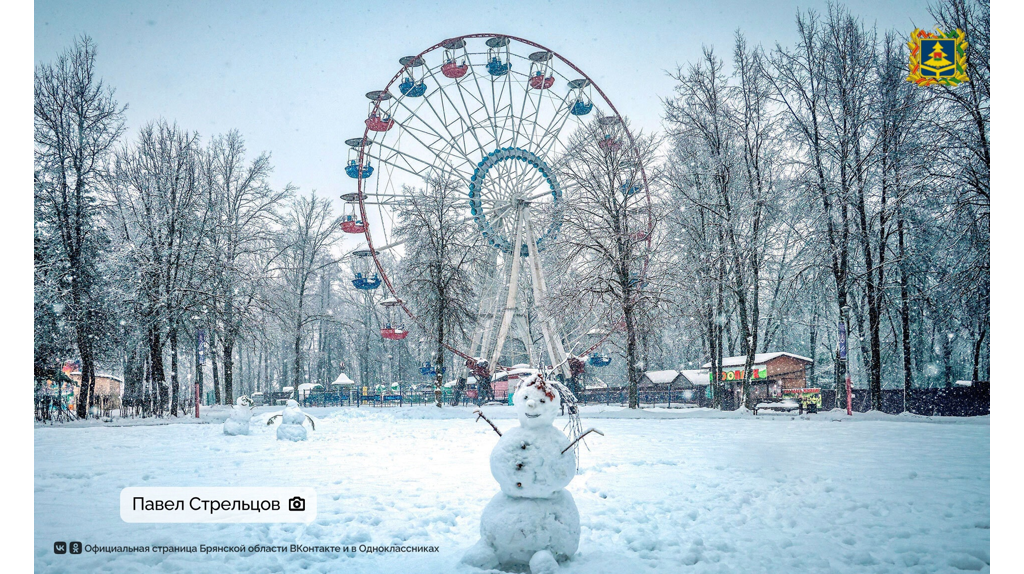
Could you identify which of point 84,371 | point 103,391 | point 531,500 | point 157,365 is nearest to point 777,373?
point 531,500

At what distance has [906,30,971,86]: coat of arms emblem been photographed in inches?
140

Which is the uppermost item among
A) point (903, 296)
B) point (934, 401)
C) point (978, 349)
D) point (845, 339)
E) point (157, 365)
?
point (903, 296)

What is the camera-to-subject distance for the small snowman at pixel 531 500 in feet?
8.65

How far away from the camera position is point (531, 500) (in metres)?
2.72

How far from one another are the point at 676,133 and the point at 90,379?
1056 centimetres

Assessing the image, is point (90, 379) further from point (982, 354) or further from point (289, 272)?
point (289, 272)

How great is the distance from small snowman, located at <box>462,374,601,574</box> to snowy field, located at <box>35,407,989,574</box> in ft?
0.50

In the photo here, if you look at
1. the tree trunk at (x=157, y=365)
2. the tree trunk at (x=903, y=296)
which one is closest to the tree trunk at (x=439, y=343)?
the tree trunk at (x=157, y=365)

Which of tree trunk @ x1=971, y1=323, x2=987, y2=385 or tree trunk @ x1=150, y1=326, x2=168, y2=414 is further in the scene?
tree trunk @ x1=150, y1=326, x2=168, y2=414

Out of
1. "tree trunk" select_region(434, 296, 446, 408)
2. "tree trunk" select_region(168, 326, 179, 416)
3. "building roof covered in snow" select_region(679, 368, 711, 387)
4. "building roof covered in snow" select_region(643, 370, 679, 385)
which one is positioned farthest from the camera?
"building roof covered in snow" select_region(643, 370, 679, 385)

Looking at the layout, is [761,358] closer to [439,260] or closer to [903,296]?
[903,296]

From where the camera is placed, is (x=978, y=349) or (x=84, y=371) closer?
(x=978, y=349)

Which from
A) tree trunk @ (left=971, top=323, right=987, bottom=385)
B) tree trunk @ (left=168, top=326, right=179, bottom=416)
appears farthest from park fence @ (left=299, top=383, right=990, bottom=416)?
tree trunk @ (left=168, top=326, right=179, bottom=416)

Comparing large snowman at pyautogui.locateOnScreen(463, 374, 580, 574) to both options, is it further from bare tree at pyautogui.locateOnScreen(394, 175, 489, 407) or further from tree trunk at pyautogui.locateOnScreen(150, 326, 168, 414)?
bare tree at pyautogui.locateOnScreen(394, 175, 489, 407)
